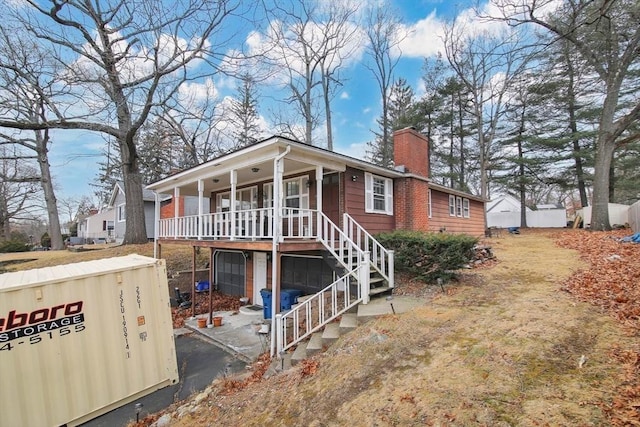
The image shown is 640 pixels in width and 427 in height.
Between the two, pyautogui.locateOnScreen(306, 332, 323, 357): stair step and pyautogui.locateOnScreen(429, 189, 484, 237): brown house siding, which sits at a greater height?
pyautogui.locateOnScreen(429, 189, 484, 237): brown house siding

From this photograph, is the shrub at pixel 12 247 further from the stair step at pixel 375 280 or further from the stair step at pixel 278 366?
the stair step at pixel 375 280

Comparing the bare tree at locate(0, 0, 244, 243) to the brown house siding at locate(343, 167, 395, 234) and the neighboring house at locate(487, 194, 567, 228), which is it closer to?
the brown house siding at locate(343, 167, 395, 234)

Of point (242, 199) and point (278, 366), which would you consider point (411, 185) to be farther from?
point (278, 366)

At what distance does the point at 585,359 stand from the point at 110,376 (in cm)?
675

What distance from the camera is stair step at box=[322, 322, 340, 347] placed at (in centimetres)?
588

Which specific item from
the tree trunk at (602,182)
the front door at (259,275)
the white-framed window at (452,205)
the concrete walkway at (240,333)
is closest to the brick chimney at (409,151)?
the white-framed window at (452,205)

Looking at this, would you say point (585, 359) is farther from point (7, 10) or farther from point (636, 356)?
point (7, 10)

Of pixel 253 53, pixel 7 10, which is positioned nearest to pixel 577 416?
pixel 253 53

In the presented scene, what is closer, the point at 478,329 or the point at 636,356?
the point at 636,356

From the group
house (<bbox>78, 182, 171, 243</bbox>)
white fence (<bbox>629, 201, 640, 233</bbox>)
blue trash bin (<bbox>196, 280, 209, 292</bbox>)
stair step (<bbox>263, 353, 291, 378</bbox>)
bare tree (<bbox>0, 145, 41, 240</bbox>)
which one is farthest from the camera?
bare tree (<bbox>0, 145, 41, 240</bbox>)

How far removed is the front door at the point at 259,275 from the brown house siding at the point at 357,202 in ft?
14.0

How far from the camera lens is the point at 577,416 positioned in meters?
2.63

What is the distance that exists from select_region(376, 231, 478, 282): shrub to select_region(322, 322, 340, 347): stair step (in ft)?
9.38

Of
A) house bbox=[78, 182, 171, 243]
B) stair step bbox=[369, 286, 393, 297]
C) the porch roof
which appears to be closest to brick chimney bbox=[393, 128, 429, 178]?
the porch roof
